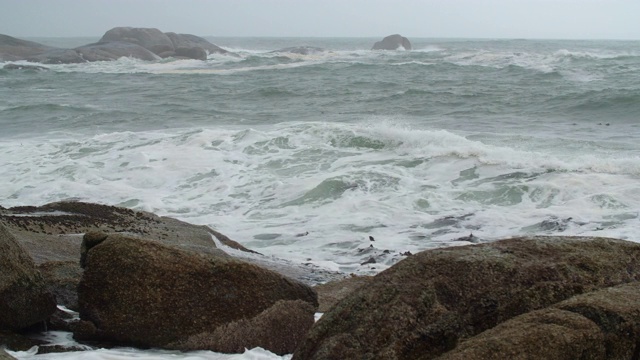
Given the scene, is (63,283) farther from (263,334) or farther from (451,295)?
(451,295)

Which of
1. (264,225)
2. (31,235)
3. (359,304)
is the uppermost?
(359,304)

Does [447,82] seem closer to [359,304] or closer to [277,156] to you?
[277,156]

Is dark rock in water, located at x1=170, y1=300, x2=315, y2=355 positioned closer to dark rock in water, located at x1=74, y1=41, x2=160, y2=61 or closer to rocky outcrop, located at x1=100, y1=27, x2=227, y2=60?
dark rock in water, located at x1=74, y1=41, x2=160, y2=61

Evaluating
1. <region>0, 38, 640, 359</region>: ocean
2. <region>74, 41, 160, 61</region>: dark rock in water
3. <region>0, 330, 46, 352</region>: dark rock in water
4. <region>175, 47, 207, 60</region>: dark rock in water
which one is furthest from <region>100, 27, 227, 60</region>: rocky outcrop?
<region>0, 330, 46, 352</region>: dark rock in water

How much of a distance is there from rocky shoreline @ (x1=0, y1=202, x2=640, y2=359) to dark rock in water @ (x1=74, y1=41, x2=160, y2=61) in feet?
149

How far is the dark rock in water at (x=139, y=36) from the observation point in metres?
61.8

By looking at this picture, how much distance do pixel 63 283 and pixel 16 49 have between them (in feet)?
172

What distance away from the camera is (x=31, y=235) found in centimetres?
573

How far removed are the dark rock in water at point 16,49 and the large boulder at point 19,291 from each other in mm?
49157

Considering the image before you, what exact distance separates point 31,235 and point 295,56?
50.3 m

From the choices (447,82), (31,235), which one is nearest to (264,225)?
(31,235)

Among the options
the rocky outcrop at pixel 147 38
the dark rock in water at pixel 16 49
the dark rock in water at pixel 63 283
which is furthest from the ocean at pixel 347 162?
the rocky outcrop at pixel 147 38

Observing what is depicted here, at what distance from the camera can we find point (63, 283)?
174 inches

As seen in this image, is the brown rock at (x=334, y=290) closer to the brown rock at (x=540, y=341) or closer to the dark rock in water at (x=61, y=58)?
the brown rock at (x=540, y=341)
